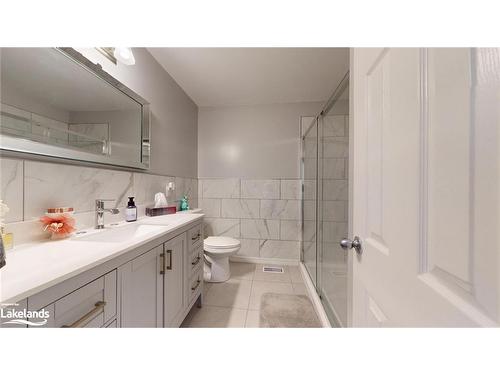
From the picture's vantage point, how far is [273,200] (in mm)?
2502

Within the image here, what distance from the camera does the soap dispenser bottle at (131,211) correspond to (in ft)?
4.23

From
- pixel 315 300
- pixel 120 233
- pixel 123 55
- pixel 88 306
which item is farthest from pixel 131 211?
pixel 315 300

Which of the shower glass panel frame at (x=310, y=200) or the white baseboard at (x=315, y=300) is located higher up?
the shower glass panel frame at (x=310, y=200)

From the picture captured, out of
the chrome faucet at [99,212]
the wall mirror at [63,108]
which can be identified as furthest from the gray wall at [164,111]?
the chrome faucet at [99,212]

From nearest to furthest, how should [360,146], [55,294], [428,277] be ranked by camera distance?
[428,277]
[55,294]
[360,146]

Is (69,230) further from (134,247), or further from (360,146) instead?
(360,146)

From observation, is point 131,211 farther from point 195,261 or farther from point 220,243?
point 220,243

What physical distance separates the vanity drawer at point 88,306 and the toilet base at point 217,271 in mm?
1381

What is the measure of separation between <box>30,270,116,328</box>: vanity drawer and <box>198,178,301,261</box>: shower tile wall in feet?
6.17

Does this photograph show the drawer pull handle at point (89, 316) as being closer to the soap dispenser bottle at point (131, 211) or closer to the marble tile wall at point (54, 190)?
the marble tile wall at point (54, 190)

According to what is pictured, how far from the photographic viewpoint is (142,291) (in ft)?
2.74
